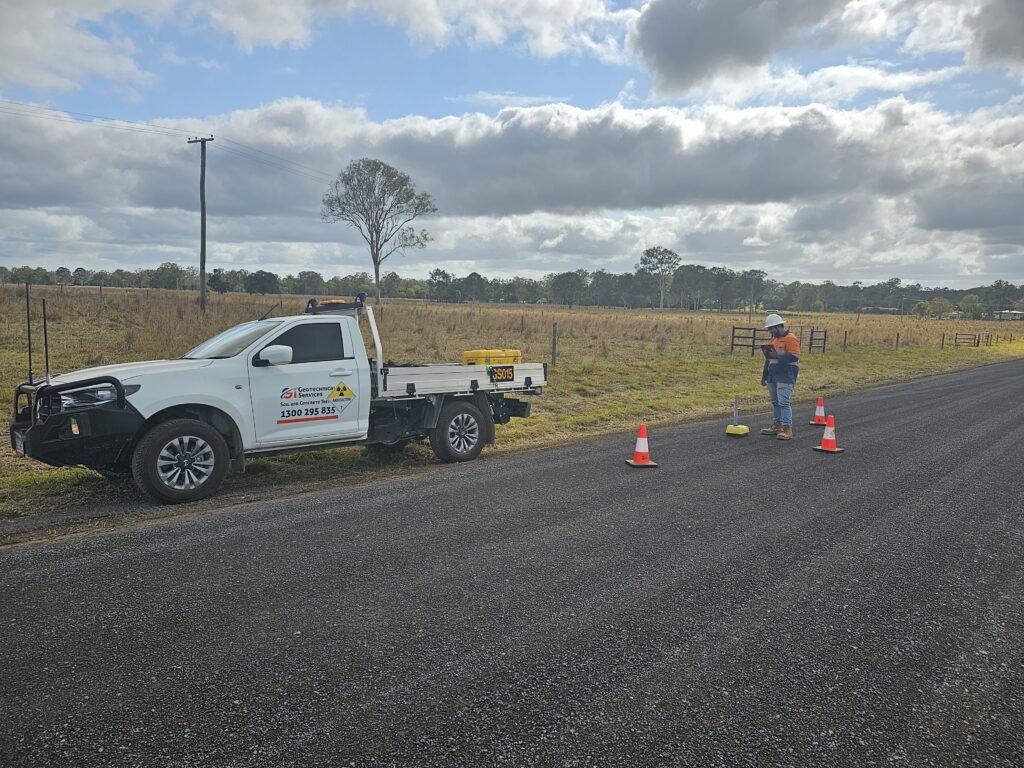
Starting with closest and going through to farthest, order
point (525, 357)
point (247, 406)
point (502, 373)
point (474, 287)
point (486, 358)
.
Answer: point (247, 406) → point (502, 373) → point (486, 358) → point (525, 357) → point (474, 287)

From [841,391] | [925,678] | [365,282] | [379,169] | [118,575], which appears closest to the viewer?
[925,678]

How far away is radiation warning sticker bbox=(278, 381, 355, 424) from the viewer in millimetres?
7520

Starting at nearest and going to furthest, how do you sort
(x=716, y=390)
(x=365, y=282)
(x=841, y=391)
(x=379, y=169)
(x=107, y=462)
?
(x=107, y=462) → (x=716, y=390) → (x=841, y=391) → (x=379, y=169) → (x=365, y=282)

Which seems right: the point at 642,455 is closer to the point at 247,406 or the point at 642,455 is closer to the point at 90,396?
the point at 247,406

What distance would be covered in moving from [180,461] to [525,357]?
1484cm

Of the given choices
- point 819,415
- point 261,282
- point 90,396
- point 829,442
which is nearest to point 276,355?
point 90,396

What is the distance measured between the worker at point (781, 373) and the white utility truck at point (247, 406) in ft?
15.0

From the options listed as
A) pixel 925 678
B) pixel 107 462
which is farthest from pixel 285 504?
pixel 925 678

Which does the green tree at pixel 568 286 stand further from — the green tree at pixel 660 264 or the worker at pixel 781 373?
the worker at pixel 781 373

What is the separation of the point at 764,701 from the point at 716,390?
14754mm

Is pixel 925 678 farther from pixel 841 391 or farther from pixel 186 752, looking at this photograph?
pixel 841 391

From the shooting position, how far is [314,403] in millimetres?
7719

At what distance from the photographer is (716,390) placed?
17.4m

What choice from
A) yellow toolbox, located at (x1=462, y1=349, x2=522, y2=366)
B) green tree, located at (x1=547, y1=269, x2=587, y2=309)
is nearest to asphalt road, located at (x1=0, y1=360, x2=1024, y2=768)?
yellow toolbox, located at (x1=462, y1=349, x2=522, y2=366)
